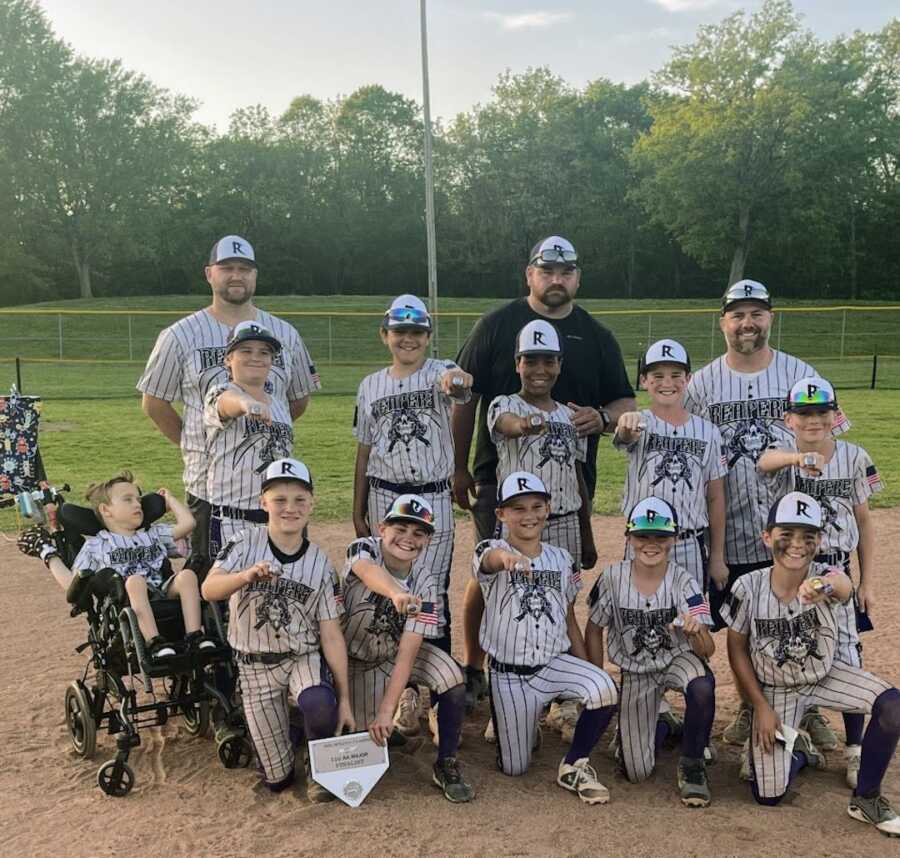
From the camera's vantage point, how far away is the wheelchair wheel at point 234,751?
4180mm

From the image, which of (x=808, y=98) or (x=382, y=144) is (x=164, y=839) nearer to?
(x=808, y=98)

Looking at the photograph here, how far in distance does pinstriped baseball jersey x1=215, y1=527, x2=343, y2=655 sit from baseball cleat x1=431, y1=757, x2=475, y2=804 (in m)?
0.73

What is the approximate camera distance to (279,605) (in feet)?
13.2

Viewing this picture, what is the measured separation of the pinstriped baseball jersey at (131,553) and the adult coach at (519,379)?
1.50m

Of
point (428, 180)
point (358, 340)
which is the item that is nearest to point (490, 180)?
point (358, 340)

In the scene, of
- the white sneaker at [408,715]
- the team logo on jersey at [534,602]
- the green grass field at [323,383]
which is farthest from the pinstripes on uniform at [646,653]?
the green grass field at [323,383]

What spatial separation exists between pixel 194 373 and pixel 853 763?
348 centimetres

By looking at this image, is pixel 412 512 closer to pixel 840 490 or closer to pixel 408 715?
pixel 408 715

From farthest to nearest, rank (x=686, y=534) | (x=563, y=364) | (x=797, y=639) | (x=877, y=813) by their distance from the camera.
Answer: (x=563, y=364), (x=686, y=534), (x=797, y=639), (x=877, y=813)

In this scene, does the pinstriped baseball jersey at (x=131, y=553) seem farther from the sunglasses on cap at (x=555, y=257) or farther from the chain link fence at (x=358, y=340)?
the chain link fence at (x=358, y=340)

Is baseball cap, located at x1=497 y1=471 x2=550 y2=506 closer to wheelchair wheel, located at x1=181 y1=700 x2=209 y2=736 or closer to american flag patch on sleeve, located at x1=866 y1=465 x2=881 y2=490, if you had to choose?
american flag patch on sleeve, located at x1=866 y1=465 x2=881 y2=490

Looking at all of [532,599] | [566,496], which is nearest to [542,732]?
[532,599]

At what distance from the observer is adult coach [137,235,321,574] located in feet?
15.3

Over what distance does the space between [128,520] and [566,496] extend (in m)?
2.11
